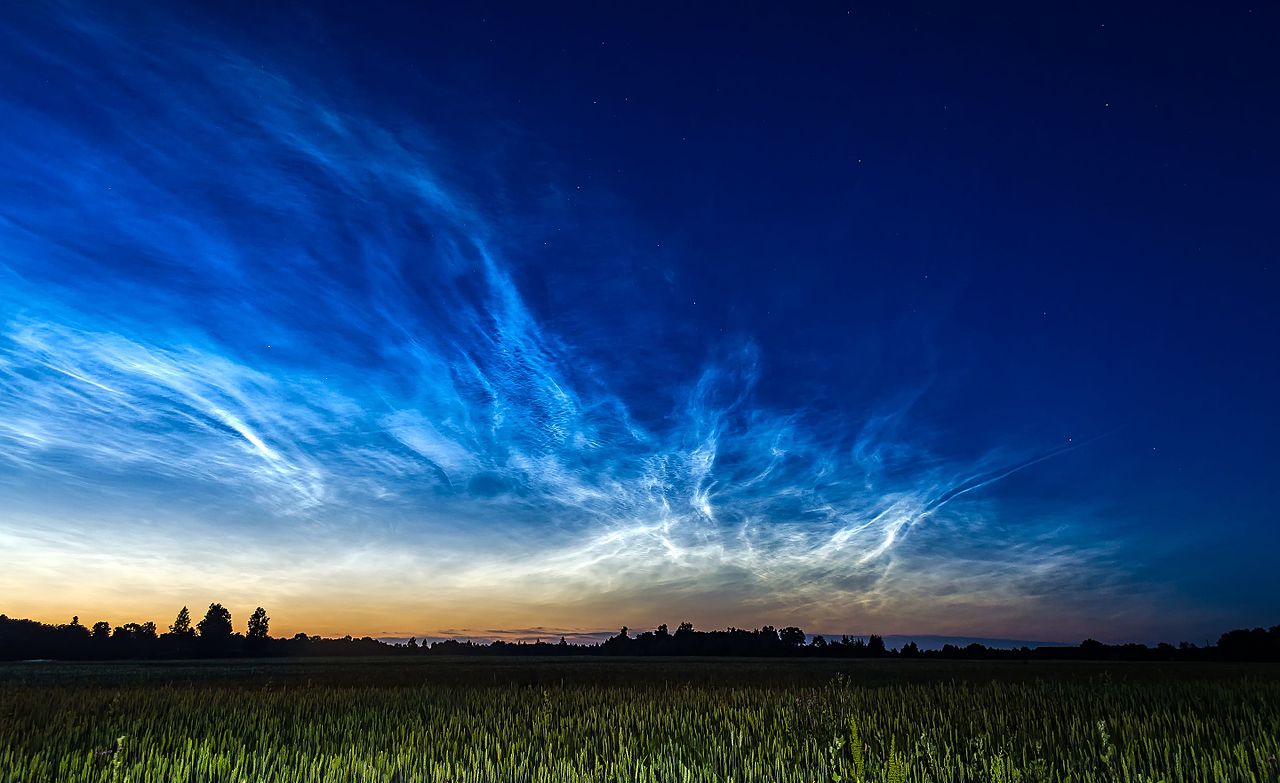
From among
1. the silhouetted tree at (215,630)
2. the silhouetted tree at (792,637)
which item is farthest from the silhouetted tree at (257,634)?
the silhouetted tree at (792,637)

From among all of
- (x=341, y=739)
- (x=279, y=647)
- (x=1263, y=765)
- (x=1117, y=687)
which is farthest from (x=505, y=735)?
(x=279, y=647)

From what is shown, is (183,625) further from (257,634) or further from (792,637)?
(792,637)

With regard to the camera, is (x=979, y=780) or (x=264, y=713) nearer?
(x=979, y=780)

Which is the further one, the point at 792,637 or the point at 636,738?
the point at 792,637

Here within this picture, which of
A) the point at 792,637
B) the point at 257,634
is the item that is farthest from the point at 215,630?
the point at 792,637

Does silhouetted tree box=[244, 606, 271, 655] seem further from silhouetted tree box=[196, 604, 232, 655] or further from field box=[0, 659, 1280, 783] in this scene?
field box=[0, 659, 1280, 783]

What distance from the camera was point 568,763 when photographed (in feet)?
26.9

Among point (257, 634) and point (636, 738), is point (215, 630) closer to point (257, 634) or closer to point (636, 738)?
point (257, 634)

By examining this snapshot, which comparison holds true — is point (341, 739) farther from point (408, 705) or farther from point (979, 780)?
point (979, 780)

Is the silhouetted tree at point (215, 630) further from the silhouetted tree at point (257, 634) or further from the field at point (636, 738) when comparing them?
the field at point (636, 738)

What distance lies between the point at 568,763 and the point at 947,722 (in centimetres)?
690

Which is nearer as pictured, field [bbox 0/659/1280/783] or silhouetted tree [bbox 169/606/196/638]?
field [bbox 0/659/1280/783]

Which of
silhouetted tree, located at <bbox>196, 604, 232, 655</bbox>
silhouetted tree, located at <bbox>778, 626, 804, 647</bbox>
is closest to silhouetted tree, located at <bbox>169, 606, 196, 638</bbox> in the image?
silhouetted tree, located at <bbox>196, 604, 232, 655</bbox>

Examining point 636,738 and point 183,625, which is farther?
point 183,625
